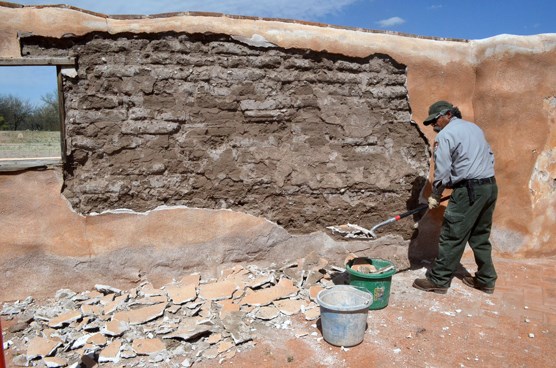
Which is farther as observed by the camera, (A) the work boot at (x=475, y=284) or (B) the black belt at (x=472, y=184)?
(A) the work boot at (x=475, y=284)

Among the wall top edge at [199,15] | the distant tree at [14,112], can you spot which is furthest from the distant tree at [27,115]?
the wall top edge at [199,15]

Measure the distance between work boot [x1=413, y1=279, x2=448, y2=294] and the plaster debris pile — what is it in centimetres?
76

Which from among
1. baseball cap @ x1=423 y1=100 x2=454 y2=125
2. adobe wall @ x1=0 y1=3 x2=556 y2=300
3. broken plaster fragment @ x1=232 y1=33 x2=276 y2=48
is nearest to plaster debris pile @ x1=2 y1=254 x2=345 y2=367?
adobe wall @ x1=0 y1=3 x2=556 y2=300

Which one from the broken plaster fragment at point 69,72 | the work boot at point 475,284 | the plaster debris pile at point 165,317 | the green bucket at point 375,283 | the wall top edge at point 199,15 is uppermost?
the wall top edge at point 199,15

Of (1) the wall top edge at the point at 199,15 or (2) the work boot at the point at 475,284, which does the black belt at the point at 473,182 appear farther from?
→ (1) the wall top edge at the point at 199,15

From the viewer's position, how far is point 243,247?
4312 mm

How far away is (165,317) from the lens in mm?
3629

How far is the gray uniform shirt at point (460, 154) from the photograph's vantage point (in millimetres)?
3871

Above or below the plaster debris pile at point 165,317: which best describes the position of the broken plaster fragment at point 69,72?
above

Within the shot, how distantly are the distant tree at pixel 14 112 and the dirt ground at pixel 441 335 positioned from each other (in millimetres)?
24292

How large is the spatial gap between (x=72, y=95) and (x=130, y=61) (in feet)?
1.87

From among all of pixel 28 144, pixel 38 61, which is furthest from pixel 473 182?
pixel 28 144

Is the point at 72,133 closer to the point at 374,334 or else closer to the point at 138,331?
the point at 138,331

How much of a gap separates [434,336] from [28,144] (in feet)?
67.2
